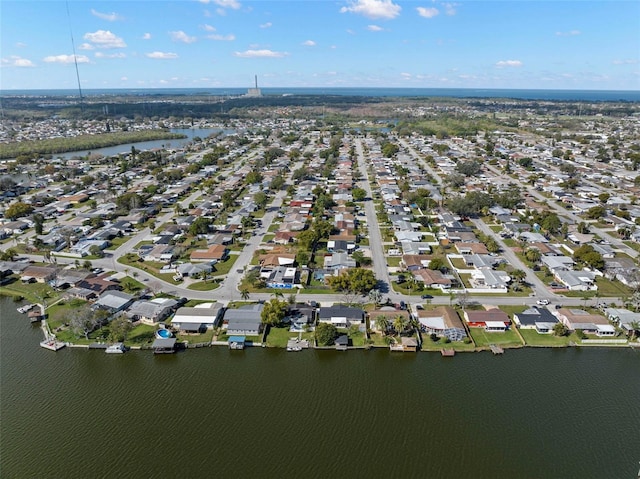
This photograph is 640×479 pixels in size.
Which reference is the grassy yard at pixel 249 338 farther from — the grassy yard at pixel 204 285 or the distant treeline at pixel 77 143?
the distant treeline at pixel 77 143

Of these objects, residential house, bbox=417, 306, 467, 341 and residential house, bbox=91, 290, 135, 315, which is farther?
residential house, bbox=91, 290, 135, 315

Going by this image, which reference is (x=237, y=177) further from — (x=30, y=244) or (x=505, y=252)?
(x=505, y=252)

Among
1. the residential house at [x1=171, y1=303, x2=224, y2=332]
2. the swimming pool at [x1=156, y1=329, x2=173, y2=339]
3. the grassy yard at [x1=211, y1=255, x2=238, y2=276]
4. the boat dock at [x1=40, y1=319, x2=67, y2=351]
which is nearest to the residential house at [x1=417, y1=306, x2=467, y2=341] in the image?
the residential house at [x1=171, y1=303, x2=224, y2=332]

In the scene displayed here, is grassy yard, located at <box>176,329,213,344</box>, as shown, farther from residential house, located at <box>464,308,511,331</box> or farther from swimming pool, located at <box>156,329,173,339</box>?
residential house, located at <box>464,308,511,331</box>

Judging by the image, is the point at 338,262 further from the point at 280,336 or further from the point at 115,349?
the point at 115,349

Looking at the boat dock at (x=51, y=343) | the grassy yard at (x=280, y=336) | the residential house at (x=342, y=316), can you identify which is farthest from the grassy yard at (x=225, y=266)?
the boat dock at (x=51, y=343)
